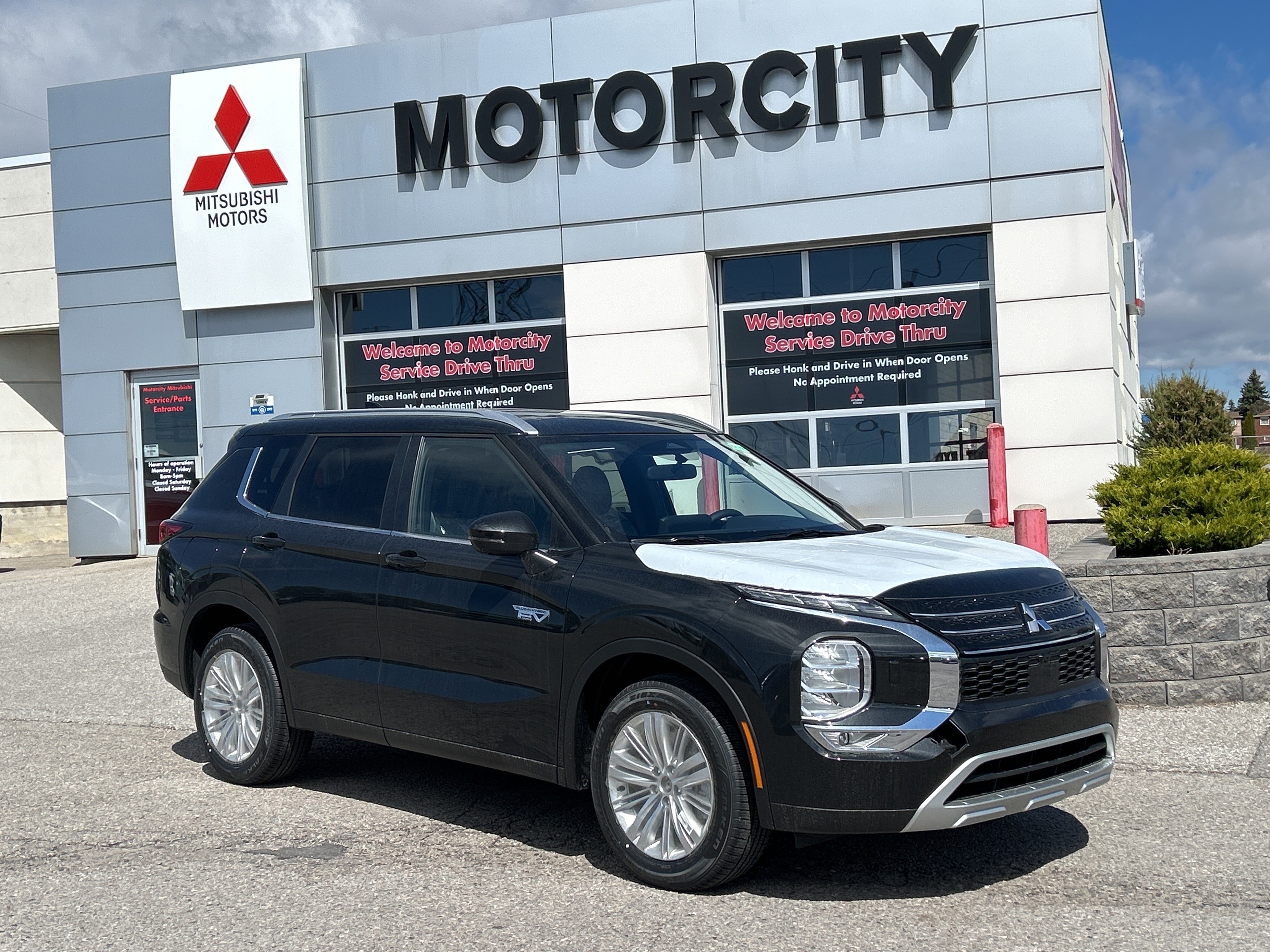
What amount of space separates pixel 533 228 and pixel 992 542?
1355cm

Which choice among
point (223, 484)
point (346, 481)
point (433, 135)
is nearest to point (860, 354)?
point (433, 135)

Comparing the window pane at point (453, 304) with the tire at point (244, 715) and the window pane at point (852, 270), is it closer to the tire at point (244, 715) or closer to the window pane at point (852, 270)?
the window pane at point (852, 270)

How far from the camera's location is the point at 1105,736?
5020mm

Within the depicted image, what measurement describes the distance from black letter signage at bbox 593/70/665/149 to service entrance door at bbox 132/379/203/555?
7325 mm

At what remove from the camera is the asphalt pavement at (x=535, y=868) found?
174 inches

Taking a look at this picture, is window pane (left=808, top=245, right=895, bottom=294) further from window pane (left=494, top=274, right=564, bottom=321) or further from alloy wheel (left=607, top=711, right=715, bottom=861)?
alloy wheel (left=607, top=711, right=715, bottom=861)

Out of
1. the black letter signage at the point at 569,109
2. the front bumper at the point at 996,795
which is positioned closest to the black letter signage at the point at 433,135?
the black letter signage at the point at 569,109

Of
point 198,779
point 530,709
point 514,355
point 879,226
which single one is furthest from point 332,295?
point 530,709

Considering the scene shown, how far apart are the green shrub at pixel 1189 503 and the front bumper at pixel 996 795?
3880 millimetres

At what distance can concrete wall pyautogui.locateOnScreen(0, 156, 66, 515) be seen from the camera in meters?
21.3

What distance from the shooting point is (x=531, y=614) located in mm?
5320

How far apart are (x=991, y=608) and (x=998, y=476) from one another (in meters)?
11.9

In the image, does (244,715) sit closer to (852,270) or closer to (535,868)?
(535,868)

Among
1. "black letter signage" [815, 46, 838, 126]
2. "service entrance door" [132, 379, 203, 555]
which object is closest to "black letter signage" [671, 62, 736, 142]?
"black letter signage" [815, 46, 838, 126]
